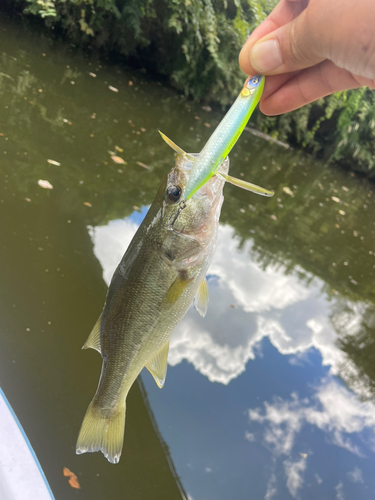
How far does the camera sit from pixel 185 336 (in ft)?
9.42

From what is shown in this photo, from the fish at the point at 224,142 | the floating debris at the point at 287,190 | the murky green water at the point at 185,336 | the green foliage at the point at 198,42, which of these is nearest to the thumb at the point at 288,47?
the fish at the point at 224,142

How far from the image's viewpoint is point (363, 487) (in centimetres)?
238

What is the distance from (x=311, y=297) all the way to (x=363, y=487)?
1.95 m

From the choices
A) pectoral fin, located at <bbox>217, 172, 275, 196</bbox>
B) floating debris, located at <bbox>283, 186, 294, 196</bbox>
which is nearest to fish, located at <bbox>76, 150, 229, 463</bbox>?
pectoral fin, located at <bbox>217, 172, 275, 196</bbox>

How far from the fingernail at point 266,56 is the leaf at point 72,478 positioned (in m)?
2.06

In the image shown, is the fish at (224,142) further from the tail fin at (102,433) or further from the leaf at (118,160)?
the leaf at (118,160)

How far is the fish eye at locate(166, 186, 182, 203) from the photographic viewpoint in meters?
1.29

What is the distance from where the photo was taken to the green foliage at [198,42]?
836cm

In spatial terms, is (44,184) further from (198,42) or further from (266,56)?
(198,42)

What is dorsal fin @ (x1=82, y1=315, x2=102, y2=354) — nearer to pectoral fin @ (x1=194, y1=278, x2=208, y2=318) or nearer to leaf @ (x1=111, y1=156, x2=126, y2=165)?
pectoral fin @ (x1=194, y1=278, x2=208, y2=318)

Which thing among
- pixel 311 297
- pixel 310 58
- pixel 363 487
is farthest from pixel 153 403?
pixel 311 297

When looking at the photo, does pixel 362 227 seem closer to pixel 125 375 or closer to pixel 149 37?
pixel 125 375

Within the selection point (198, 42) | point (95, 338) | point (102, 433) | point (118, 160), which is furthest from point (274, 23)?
point (198, 42)

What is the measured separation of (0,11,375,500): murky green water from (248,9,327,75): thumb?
2.01 m
